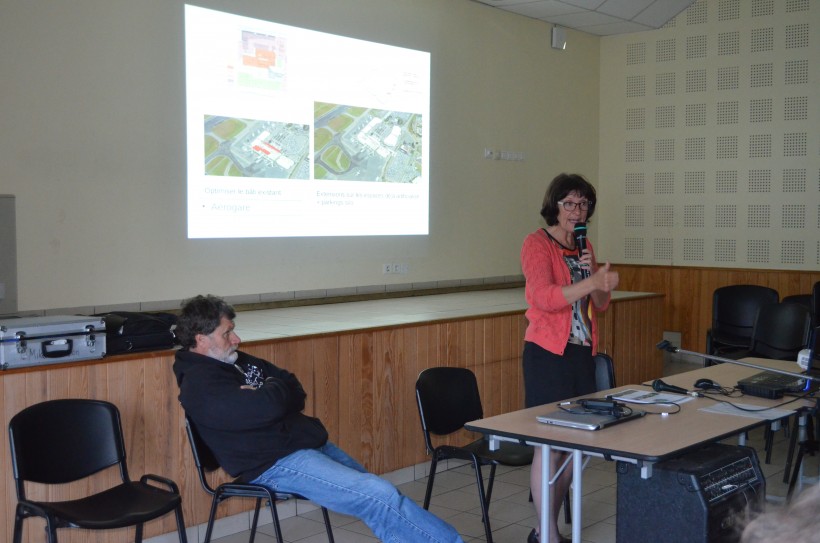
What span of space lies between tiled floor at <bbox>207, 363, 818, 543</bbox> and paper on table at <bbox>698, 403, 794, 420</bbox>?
98 cm

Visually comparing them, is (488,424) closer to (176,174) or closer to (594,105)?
(176,174)

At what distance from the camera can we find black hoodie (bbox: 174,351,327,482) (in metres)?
3.18

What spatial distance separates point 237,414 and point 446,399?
116cm

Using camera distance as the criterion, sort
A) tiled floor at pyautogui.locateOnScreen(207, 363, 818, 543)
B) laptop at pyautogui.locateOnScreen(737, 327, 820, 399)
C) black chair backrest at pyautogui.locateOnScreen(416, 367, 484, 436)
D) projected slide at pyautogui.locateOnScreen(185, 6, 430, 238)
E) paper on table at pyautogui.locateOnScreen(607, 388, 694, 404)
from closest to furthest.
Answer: paper on table at pyautogui.locateOnScreen(607, 388, 694, 404), laptop at pyautogui.locateOnScreen(737, 327, 820, 399), black chair backrest at pyautogui.locateOnScreen(416, 367, 484, 436), tiled floor at pyautogui.locateOnScreen(207, 363, 818, 543), projected slide at pyautogui.locateOnScreen(185, 6, 430, 238)

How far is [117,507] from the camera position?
308cm

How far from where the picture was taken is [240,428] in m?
3.20

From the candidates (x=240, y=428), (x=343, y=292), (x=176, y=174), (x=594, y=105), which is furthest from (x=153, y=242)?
(x=594, y=105)

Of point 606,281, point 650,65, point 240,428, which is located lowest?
point 240,428

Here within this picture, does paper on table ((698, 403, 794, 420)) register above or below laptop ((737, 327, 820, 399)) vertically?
below

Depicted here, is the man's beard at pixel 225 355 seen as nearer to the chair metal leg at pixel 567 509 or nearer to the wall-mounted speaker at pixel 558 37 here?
the chair metal leg at pixel 567 509

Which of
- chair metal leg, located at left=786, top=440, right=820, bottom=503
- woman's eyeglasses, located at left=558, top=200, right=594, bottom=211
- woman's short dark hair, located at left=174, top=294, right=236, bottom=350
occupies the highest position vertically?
woman's eyeglasses, located at left=558, top=200, right=594, bottom=211

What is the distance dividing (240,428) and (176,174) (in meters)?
2.47

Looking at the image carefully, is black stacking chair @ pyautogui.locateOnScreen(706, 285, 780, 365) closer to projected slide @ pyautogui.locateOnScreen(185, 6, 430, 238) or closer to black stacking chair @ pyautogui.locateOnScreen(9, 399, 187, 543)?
projected slide @ pyautogui.locateOnScreen(185, 6, 430, 238)

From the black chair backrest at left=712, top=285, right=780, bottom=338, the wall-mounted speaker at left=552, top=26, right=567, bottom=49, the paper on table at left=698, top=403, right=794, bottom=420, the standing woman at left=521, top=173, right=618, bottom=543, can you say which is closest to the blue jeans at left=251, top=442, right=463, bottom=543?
the standing woman at left=521, top=173, right=618, bottom=543
